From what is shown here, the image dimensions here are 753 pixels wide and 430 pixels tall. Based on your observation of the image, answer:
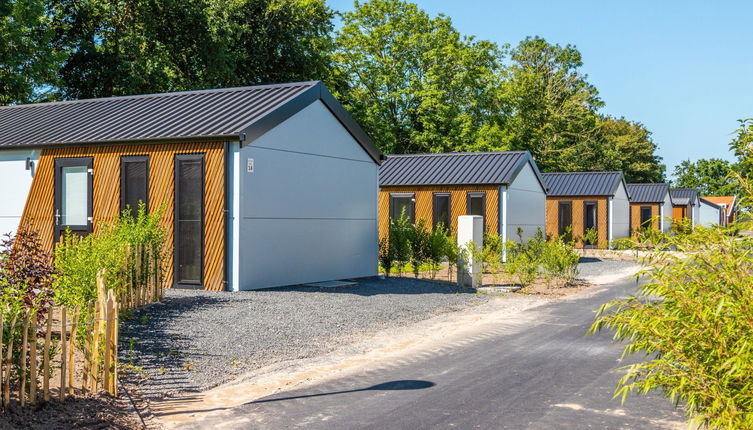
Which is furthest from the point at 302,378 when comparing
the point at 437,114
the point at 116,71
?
the point at 437,114

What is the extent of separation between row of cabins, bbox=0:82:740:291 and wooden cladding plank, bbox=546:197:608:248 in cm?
2164

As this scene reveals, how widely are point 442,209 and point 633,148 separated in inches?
1815

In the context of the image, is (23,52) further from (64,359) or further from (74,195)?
(64,359)

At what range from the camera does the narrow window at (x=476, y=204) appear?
2738cm

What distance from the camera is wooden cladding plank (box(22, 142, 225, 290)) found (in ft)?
49.0

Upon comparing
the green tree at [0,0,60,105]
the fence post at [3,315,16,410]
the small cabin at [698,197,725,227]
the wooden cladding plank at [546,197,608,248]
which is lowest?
the fence post at [3,315,16,410]

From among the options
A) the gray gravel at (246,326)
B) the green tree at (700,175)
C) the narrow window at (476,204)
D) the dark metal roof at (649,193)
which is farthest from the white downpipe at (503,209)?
the green tree at (700,175)

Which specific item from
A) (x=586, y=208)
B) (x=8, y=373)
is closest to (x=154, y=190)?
(x=8, y=373)

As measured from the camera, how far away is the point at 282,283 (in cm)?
1611

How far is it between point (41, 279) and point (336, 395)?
376 centimetres

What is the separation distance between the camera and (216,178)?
14945 mm

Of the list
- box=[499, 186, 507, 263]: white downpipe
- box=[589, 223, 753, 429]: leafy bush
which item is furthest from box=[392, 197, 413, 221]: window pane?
box=[589, 223, 753, 429]: leafy bush

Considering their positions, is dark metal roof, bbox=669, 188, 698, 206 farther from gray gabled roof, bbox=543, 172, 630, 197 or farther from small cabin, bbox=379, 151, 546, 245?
small cabin, bbox=379, 151, 546, 245

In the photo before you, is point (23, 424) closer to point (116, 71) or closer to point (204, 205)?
point (204, 205)
